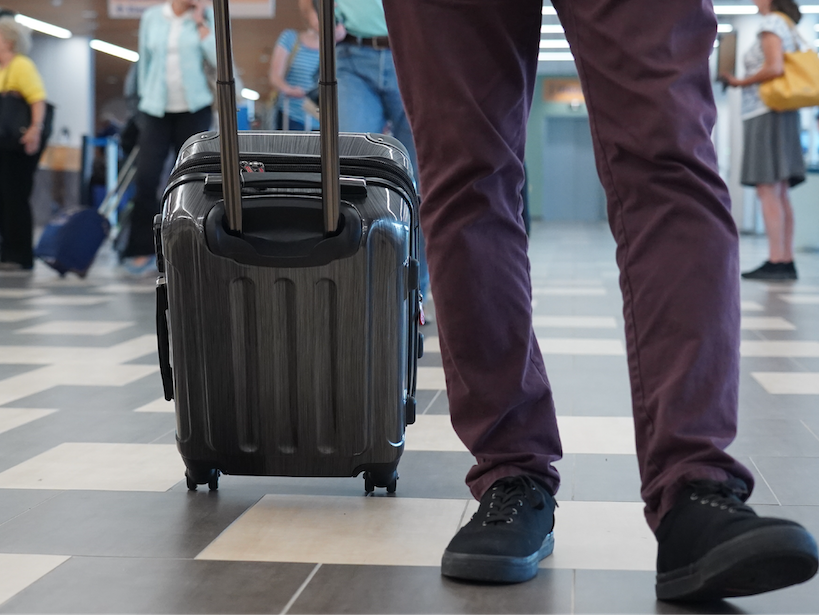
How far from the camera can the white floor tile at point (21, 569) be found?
1.13m

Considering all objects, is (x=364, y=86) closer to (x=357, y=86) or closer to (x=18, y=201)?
(x=357, y=86)

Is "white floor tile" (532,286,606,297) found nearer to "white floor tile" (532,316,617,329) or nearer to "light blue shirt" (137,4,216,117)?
"white floor tile" (532,316,617,329)

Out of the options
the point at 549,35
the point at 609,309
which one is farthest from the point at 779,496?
the point at 549,35

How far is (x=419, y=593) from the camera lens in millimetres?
1097

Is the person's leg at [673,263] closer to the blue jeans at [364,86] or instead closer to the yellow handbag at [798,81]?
the blue jeans at [364,86]

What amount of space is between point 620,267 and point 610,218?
2.3 inches

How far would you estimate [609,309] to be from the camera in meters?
4.33

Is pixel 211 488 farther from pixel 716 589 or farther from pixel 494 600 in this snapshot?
pixel 716 589

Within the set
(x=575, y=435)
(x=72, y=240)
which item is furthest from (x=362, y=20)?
(x=72, y=240)

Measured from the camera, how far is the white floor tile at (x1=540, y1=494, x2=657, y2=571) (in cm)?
120

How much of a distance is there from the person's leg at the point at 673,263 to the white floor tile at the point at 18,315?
10.9 feet

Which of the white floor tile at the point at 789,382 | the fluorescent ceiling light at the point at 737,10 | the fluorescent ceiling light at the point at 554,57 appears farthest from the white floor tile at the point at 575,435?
the fluorescent ceiling light at the point at 554,57

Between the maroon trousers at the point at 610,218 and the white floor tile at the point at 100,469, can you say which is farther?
the white floor tile at the point at 100,469

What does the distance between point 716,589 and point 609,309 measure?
3411 mm
